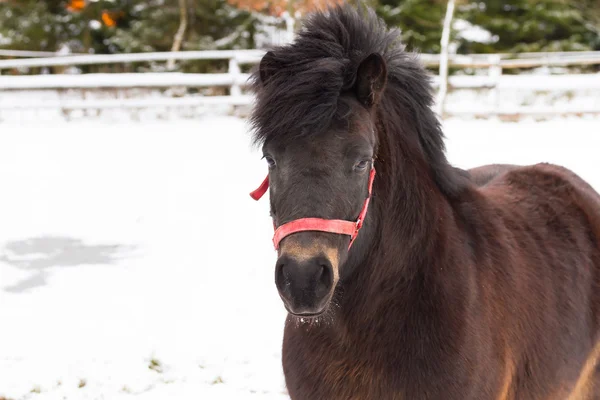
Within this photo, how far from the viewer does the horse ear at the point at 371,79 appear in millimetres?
1992

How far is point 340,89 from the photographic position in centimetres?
199

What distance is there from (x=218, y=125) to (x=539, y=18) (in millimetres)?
12820

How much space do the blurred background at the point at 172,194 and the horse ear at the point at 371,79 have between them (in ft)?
1.43

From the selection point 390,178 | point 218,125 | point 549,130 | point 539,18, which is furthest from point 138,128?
point 539,18

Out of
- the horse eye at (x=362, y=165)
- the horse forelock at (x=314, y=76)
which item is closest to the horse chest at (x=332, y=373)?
the horse eye at (x=362, y=165)

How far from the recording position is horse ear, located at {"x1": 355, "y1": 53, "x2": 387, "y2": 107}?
1.99 metres

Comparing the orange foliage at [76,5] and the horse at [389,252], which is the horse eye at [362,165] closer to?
the horse at [389,252]

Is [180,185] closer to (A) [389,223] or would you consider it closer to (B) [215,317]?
(B) [215,317]

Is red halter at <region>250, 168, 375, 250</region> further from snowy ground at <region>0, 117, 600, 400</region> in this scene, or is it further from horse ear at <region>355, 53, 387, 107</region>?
snowy ground at <region>0, 117, 600, 400</region>

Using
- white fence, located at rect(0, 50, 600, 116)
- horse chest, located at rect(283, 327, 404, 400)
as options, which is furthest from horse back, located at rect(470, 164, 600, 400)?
white fence, located at rect(0, 50, 600, 116)

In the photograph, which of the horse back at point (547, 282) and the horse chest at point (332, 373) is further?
the horse back at point (547, 282)

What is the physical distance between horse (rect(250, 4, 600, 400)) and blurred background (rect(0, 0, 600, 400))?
34 cm

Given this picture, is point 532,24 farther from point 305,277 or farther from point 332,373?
point 305,277

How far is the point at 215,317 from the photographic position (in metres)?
4.78
